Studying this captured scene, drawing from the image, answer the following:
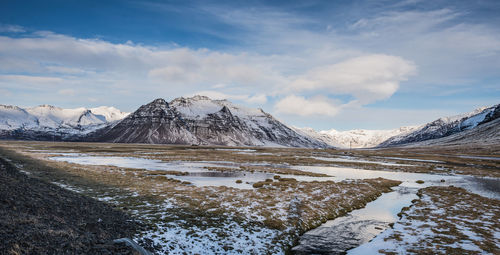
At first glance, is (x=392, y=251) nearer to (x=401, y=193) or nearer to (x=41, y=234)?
(x=41, y=234)

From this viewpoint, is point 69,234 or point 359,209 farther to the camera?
point 359,209

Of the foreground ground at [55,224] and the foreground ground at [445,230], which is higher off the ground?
the foreground ground at [55,224]

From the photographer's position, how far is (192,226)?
827 inches

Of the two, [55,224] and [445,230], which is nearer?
[55,224]

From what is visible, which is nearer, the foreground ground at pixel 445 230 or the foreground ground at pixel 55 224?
the foreground ground at pixel 55 224

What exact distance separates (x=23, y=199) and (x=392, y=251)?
2497 centimetres

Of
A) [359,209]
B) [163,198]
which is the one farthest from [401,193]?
[163,198]

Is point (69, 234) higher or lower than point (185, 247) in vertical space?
higher

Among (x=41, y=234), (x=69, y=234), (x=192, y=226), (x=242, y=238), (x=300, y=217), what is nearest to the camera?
(x=41, y=234)

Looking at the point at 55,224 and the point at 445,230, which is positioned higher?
the point at 55,224

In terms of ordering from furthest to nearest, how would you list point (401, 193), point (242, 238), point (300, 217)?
point (401, 193) → point (300, 217) → point (242, 238)

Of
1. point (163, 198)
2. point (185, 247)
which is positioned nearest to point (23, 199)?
point (185, 247)

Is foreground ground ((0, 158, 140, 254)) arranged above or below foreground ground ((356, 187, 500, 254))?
above

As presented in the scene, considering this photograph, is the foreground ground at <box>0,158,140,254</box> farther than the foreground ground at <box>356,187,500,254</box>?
No
